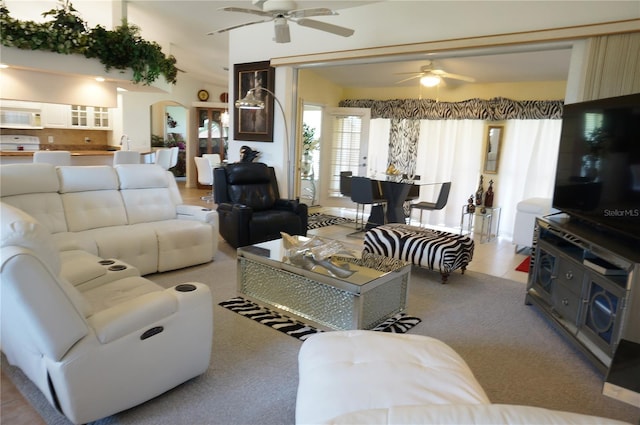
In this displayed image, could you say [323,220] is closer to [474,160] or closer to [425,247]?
[474,160]

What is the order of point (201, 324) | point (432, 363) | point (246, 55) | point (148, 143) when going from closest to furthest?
point (432, 363) → point (201, 324) → point (246, 55) → point (148, 143)

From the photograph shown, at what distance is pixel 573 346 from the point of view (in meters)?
2.86

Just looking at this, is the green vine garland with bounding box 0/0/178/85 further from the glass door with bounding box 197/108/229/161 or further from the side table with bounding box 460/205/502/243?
the side table with bounding box 460/205/502/243

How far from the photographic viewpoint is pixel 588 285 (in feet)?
8.89

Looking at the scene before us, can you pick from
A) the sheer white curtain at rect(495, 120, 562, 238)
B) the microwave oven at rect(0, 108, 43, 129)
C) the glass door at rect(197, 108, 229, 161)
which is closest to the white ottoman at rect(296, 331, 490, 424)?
the sheer white curtain at rect(495, 120, 562, 238)

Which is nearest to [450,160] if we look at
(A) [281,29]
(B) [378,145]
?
(B) [378,145]

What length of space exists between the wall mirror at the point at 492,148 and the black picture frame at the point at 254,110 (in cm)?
340

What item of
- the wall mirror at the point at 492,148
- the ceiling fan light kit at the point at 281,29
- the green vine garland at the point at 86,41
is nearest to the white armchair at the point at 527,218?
the wall mirror at the point at 492,148

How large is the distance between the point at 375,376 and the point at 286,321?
4.90ft

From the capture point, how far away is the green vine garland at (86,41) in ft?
15.5

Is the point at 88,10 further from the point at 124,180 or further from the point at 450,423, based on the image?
the point at 450,423

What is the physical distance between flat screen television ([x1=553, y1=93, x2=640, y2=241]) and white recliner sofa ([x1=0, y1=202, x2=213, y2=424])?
106 inches

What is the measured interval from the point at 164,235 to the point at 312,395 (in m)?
2.75

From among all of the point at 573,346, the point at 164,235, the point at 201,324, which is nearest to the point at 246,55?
the point at 164,235
